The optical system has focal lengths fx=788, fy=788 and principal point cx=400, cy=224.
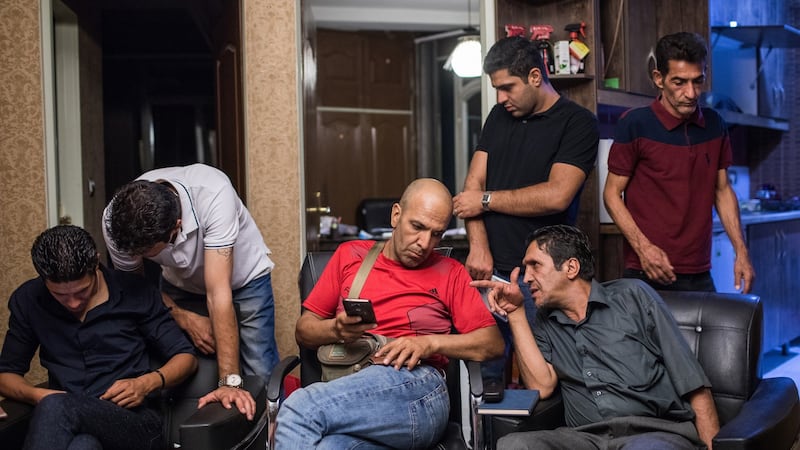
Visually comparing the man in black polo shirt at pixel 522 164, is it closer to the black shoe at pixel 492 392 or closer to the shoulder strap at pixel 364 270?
the shoulder strap at pixel 364 270

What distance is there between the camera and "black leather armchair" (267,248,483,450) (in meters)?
2.15

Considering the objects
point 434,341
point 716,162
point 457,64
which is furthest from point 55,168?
point 457,64

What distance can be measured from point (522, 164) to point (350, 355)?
102 cm

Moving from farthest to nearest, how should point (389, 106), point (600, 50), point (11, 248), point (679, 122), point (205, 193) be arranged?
point (389, 106) < point (600, 50) < point (11, 248) < point (679, 122) < point (205, 193)

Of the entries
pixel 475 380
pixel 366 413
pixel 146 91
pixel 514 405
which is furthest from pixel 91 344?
pixel 146 91

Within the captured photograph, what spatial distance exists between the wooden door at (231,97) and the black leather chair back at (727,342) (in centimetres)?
211

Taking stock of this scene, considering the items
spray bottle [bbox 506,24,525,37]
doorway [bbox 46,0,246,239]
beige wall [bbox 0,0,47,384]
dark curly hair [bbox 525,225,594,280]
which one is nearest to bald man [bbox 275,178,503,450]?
dark curly hair [bbox 525,225,594,280]

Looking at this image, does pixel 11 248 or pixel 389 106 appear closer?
pixel 11 248

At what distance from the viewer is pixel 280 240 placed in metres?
3.67

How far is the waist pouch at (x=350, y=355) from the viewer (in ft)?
7.25

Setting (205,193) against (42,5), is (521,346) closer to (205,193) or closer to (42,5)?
(205,193)

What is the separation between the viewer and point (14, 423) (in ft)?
7.09

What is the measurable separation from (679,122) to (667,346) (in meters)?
1.01

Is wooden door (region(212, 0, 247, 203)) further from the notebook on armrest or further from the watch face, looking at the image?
the notebook on armrest
